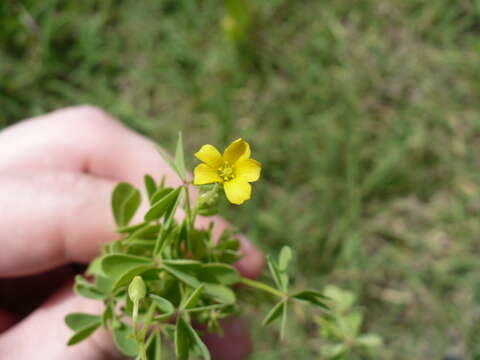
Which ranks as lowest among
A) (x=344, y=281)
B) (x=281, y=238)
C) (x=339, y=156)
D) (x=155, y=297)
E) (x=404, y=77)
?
(x=344, y=281)

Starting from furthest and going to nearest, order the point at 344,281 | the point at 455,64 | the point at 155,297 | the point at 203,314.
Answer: the point at 455,64
the point at 344,281
the point at 203,314
the point at 155,297

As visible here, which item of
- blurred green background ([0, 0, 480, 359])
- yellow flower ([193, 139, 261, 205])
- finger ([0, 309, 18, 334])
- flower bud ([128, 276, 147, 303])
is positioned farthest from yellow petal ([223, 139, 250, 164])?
blurred green background ([0, 0, 480, 359])

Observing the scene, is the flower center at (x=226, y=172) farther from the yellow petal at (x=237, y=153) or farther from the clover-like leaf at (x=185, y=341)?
the clover-like leaf at (x=185, y=341)

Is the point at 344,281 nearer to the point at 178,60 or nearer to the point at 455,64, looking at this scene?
the point at 455,64

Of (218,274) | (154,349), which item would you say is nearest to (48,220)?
(154,349)

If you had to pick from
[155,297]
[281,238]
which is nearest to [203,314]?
[155,297]

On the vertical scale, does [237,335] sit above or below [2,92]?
below

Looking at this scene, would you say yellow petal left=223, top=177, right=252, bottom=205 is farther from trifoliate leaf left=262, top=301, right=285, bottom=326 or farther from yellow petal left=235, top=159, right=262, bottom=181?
trifoliate leaf left=262, top=301, right=285, bottom=326
